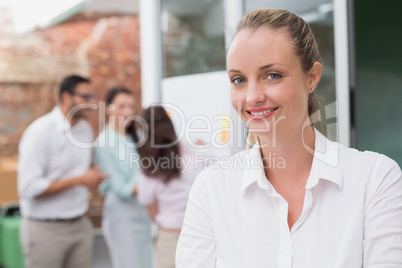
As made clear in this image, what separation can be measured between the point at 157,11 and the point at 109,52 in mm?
2410

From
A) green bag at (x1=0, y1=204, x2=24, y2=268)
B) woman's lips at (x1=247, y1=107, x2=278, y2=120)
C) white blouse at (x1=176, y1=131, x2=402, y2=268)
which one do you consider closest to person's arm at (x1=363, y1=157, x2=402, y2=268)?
white blouse at (x1=176, y1=131, x2=402, y2=268)

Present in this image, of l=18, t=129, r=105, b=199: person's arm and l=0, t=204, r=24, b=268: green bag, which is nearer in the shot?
l=18, t=129, r=105, b=199: person's arm

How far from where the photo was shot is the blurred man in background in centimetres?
278

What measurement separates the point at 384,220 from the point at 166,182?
5.85 feet

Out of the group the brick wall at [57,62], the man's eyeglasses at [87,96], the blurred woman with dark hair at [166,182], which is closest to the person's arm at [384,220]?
the blurred woman with dark hair at [166,182]

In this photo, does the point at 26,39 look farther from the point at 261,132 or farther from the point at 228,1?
the point at 261,132

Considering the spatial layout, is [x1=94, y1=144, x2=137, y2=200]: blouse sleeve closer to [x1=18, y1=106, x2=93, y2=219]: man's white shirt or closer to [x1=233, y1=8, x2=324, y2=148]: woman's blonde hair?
[x1=18, y1=106, x2=93, y2=219]: man's white shirt

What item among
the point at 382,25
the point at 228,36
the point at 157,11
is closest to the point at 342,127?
the point at 382,25

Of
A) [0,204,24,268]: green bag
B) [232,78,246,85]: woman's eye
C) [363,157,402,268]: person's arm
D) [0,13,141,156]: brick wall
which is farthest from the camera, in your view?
[0,13,141,156]: brick wall

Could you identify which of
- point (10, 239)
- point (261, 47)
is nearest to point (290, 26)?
point (261, 47)

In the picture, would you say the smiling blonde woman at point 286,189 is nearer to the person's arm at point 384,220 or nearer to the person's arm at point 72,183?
the person's arm at point 384,220

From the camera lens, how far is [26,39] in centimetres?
538

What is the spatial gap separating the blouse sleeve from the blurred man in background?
0.13 m

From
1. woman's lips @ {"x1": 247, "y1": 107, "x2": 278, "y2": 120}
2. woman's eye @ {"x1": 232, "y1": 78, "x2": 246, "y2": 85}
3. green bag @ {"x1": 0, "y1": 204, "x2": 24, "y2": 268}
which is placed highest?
woman's eye @ {"x1": 232, "y1": 78, "x2": 246, "y2": 85}
